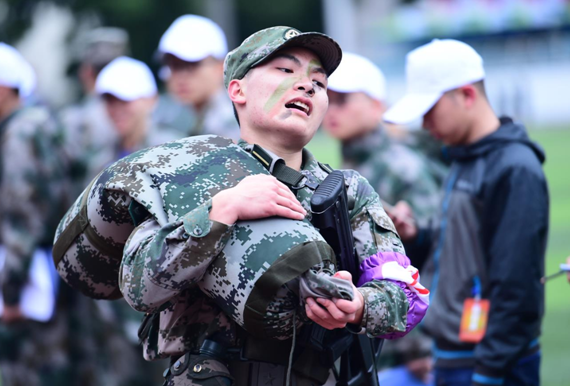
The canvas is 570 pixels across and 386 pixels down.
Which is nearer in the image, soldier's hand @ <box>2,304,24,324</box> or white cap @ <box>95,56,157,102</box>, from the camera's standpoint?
soldier's hand @ <box>2,304,24,324</box>

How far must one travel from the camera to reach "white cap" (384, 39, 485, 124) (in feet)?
14.8

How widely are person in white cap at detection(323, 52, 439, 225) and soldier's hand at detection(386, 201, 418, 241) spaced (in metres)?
0.91

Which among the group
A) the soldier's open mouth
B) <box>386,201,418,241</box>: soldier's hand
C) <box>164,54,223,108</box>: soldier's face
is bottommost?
<box>386,201,418,241</box>: soldier's hand

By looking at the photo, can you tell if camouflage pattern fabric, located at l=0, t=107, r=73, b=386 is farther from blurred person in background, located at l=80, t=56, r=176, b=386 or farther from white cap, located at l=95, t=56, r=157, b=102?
white cap, located at l=95, t=56, r=157, b=102

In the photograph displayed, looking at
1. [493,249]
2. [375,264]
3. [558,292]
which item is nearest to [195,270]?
[375,264]

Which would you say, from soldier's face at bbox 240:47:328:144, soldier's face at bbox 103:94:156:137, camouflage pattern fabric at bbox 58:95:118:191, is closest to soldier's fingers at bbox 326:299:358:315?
soldier's face at bbox 240:47:328:144

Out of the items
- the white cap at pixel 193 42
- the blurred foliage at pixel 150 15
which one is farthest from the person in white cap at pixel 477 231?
the blurred foliage at pixel 150 15

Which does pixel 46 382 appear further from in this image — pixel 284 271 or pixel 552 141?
pixel 552 141

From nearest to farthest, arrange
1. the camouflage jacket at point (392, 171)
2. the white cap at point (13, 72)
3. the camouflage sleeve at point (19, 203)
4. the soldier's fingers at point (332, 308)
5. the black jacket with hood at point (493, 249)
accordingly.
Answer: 1. the soldier's fingers at point (332, 308)
2. the black jacket with hood at point (493, 249)
3. the camouflage jacket at point (392, 171)
4. the camouflage sleeve at point (19, 203)
5. the white cap at point (13, 72)

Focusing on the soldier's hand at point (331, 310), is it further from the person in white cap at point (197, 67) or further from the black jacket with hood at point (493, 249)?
the person in white cap at point (197, 67)

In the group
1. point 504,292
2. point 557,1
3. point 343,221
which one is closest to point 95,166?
point 504,292

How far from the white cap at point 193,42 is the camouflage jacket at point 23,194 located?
3.87ft

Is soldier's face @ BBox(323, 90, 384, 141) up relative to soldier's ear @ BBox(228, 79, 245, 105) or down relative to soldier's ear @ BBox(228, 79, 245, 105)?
down

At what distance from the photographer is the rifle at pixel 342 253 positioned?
8.95ft
